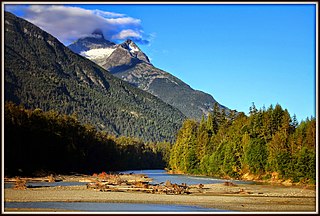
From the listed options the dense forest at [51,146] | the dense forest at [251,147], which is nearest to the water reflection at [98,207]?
the dense forest at [51,146]

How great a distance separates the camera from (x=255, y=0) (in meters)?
16.7

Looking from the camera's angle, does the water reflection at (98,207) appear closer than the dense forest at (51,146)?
Yes

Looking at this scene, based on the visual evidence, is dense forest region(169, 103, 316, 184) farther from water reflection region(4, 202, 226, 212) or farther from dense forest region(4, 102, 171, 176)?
water reflection region(4, 202, 226, 212)

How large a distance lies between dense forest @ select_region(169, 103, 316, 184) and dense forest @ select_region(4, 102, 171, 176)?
17.4m

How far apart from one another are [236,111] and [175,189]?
60013 millimetres

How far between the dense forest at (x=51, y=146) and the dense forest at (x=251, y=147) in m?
17.4

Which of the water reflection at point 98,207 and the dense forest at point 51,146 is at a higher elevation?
the dense forest at point 51,146

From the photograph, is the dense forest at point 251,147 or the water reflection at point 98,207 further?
the dense forest at point 251,147

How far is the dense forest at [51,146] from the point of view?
5556cm

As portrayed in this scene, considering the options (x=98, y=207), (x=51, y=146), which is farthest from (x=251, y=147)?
(x=98, y=207)

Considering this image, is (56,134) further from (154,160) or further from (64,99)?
(154,160)

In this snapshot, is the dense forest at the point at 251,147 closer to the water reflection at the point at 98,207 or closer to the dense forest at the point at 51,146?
the dense forest at the point at 51,146

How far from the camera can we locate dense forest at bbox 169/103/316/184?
55.0 metres

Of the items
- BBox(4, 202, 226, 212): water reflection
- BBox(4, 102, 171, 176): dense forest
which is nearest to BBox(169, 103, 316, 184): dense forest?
BBox(4, 102, 171, 176): dense forest
